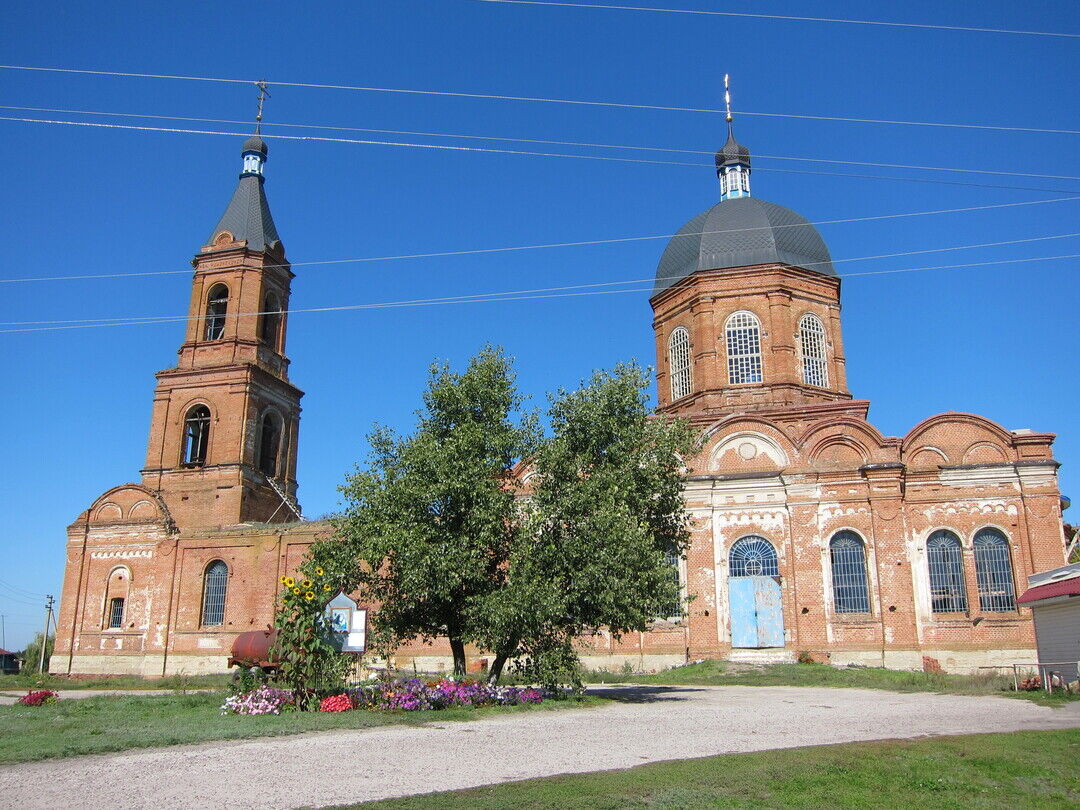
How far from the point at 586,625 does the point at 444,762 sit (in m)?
8.94

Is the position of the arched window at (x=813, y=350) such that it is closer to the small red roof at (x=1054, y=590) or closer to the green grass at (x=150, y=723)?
the small red roof at (x=1054, y=590)

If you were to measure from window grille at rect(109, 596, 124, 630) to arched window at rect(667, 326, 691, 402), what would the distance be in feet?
78.3

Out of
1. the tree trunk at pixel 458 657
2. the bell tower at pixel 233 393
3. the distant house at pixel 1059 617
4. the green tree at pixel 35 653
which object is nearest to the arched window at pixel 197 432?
the bell tower at pixel 233 393

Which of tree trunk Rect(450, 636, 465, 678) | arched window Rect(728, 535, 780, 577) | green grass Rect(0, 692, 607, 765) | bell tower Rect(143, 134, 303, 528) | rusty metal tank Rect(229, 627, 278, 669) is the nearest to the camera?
green grass Rect(0, 692, 607, 765)

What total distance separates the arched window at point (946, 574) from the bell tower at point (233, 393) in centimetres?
2544

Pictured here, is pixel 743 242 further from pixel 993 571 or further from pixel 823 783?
pixel 823 783

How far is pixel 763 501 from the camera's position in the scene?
30.4 m

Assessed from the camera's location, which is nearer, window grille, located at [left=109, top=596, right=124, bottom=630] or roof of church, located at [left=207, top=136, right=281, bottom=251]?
window grille, located at [left=109, top=596, right=124, bottom=630]

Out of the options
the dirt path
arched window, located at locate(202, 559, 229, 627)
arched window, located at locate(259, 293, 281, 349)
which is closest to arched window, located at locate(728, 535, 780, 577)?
the dirt path

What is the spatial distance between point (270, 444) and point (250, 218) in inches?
405

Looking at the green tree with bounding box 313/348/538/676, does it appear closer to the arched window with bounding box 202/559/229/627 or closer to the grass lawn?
the grass lawn

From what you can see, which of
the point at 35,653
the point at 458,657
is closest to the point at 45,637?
the point at 35,653

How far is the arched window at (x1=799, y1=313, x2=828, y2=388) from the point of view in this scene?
112 ft

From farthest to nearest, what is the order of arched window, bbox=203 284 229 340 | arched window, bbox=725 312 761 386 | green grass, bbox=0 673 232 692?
arched window, bbox=203 284 229 340, arched window, bbox=725 312 761 386, green grass, bbox=0 673 232 692
